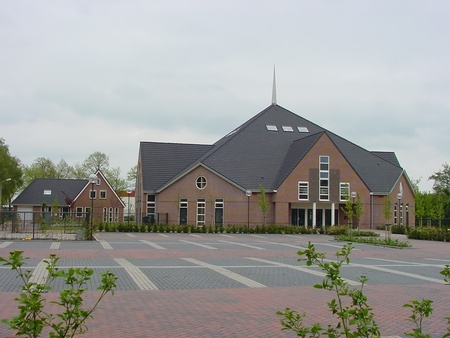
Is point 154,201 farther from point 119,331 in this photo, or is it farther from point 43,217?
point 119,331

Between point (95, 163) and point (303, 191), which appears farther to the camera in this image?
point (95, 163)

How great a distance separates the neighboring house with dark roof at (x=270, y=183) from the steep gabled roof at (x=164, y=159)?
0.34 ft

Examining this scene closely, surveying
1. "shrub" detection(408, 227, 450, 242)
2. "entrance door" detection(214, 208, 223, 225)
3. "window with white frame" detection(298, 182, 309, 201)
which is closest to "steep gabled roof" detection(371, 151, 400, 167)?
"window with white frame" detection(298, 182, 309, 201)

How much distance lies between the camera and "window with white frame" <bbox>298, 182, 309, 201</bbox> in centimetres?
5119

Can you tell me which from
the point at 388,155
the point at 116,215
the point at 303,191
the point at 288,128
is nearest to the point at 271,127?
the point at 288,128

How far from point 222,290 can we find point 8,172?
75972mm

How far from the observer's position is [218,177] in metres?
51.3

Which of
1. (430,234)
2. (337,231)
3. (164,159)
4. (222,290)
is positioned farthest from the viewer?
(164,159)

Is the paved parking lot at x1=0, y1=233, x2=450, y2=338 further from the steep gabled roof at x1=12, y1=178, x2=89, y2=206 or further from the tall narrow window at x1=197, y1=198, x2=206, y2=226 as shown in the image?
the steep gabled roof at x1=12, y1=178, x2=89, y2=206

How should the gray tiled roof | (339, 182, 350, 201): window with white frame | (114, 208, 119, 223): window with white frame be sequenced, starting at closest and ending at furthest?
(339, 182, 350, 201): window with white frame, the gray tiled roof, (114, 208, 119, 223): window with white frame

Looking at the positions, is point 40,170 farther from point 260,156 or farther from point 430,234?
point 430,234

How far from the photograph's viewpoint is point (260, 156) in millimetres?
54812

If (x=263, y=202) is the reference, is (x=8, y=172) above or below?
above

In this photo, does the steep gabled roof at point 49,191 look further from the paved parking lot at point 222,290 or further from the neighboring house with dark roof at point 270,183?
the paved parking lot at point 222,290
